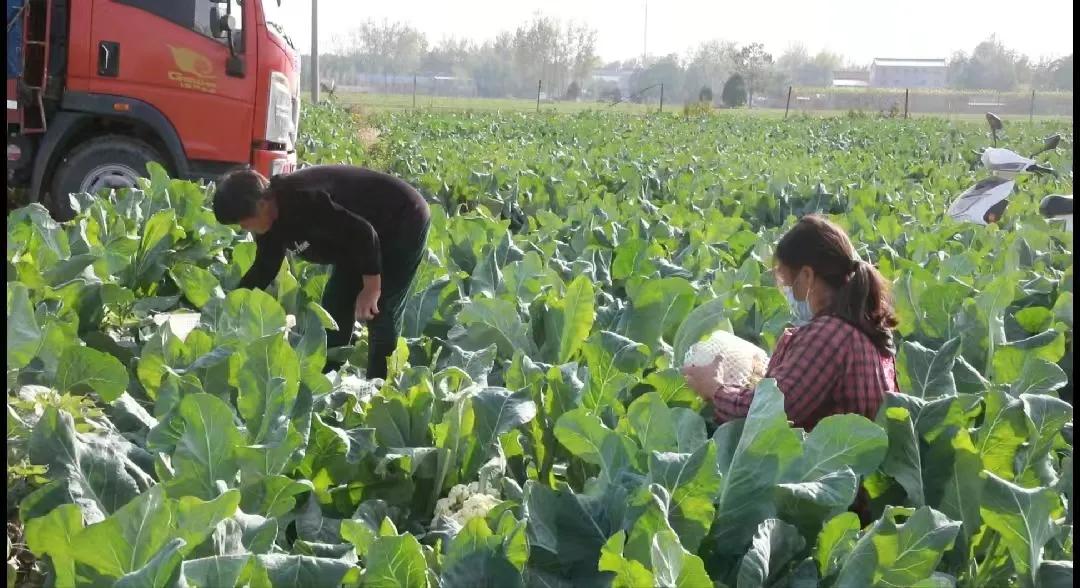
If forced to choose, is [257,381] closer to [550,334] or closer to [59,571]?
[59,571]

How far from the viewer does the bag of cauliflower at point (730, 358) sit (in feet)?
10.9

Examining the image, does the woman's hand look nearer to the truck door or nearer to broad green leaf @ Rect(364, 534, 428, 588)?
broad green leaf @ Rect(364, 534, 428, 588)

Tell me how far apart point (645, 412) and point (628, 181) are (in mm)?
9538

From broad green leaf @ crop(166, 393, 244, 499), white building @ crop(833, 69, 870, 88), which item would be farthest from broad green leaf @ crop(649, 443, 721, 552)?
white building @ crop(833, 69, 870, 88)

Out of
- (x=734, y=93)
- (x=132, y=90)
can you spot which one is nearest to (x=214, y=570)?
(x=132, y=90)

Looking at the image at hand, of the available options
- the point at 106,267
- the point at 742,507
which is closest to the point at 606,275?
A: the point at 106,267

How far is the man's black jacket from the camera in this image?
4457mm

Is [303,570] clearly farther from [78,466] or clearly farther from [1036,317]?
[1036,317]

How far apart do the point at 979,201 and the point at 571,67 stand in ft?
367

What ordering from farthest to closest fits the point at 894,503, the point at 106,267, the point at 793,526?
the point at 106,267
the point at 894,503
the point at 793,526

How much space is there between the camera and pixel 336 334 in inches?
189

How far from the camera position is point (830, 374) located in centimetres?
318

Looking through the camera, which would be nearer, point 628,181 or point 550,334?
point 550,334

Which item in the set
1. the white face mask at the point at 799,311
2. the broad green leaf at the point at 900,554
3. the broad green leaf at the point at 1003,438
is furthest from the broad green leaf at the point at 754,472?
the white face mask at the point at 799,311
